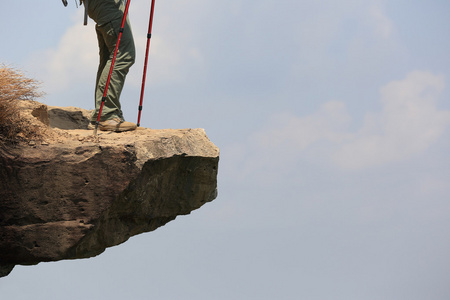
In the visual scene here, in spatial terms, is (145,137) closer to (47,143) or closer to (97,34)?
(47,143)

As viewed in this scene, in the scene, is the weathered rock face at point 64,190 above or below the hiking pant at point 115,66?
below

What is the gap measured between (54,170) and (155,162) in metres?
1.29

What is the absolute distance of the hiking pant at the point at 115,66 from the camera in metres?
10.5

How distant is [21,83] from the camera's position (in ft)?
33.0

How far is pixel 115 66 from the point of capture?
10547 mm

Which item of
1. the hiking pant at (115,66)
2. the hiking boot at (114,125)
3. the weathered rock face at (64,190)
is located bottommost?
the weathered rock face at (64,190)

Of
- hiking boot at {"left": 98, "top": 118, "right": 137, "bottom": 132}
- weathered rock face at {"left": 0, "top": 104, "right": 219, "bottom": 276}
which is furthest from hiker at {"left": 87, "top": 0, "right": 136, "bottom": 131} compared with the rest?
weathered rock face at {"left": 0, "top": 104, "right": 219, "bottom": 276}

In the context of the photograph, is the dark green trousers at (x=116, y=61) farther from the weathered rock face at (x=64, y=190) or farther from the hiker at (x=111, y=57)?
the weathered rock face at (x=64, y=190)

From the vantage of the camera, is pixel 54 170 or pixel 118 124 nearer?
pixel 54 170

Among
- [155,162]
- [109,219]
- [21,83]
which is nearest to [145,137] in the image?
[155,162]

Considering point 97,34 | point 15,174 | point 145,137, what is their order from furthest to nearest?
point 97,34 < point 145,137 < point 15,174

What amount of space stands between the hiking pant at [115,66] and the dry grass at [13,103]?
91cm

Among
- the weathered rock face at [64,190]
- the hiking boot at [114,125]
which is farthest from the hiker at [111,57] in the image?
A: the weathered rock face at [64,190]

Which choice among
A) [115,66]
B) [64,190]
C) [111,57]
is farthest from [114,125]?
[64,190]
